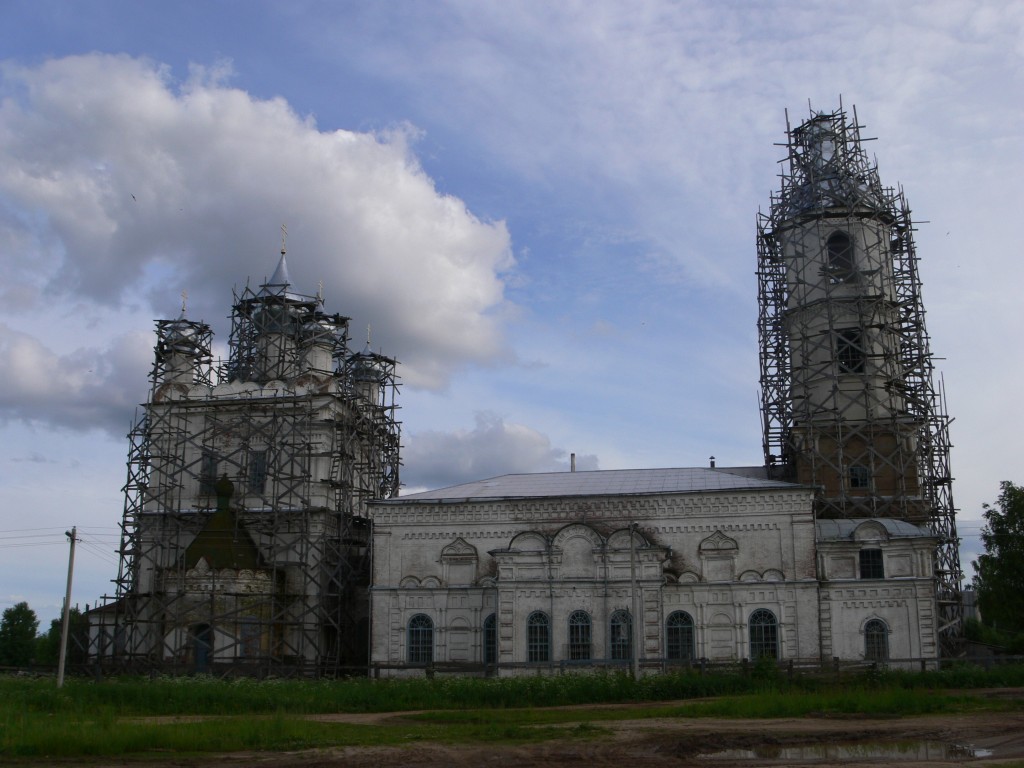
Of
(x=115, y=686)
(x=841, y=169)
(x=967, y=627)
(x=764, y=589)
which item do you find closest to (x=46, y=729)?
(x=115, y=686)

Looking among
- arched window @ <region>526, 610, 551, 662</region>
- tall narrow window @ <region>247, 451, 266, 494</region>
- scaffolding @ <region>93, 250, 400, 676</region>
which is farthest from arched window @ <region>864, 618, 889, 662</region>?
tall narrow window @ <region>247, 451, 266, 494</region>

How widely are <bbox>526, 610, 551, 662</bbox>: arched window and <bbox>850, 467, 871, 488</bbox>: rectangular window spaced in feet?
42.6

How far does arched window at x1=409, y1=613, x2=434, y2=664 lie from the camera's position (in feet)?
125

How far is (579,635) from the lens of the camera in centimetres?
3600

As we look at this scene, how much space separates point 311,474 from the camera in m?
43.1

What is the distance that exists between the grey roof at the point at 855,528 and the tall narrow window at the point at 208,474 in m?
23.9

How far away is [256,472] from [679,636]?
60.5 ft

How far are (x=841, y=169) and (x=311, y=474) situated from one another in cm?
2548

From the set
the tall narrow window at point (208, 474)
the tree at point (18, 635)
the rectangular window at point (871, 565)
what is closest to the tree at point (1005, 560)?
the rectangular window at point (871, 565)

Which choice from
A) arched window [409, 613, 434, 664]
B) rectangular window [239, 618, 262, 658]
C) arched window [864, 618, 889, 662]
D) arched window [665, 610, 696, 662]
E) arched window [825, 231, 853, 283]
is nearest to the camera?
arched window [864, 618, 889, 662]

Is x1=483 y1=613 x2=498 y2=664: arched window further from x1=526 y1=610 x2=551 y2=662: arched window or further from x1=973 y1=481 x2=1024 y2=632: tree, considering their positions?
x1=973 y1=481 x2=1024 y2=632: tree

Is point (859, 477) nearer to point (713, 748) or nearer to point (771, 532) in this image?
point (771, 532)

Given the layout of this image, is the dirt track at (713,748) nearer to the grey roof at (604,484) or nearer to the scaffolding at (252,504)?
the grey roof at (604,484)

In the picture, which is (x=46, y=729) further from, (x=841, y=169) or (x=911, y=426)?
(x=841, y=169)
